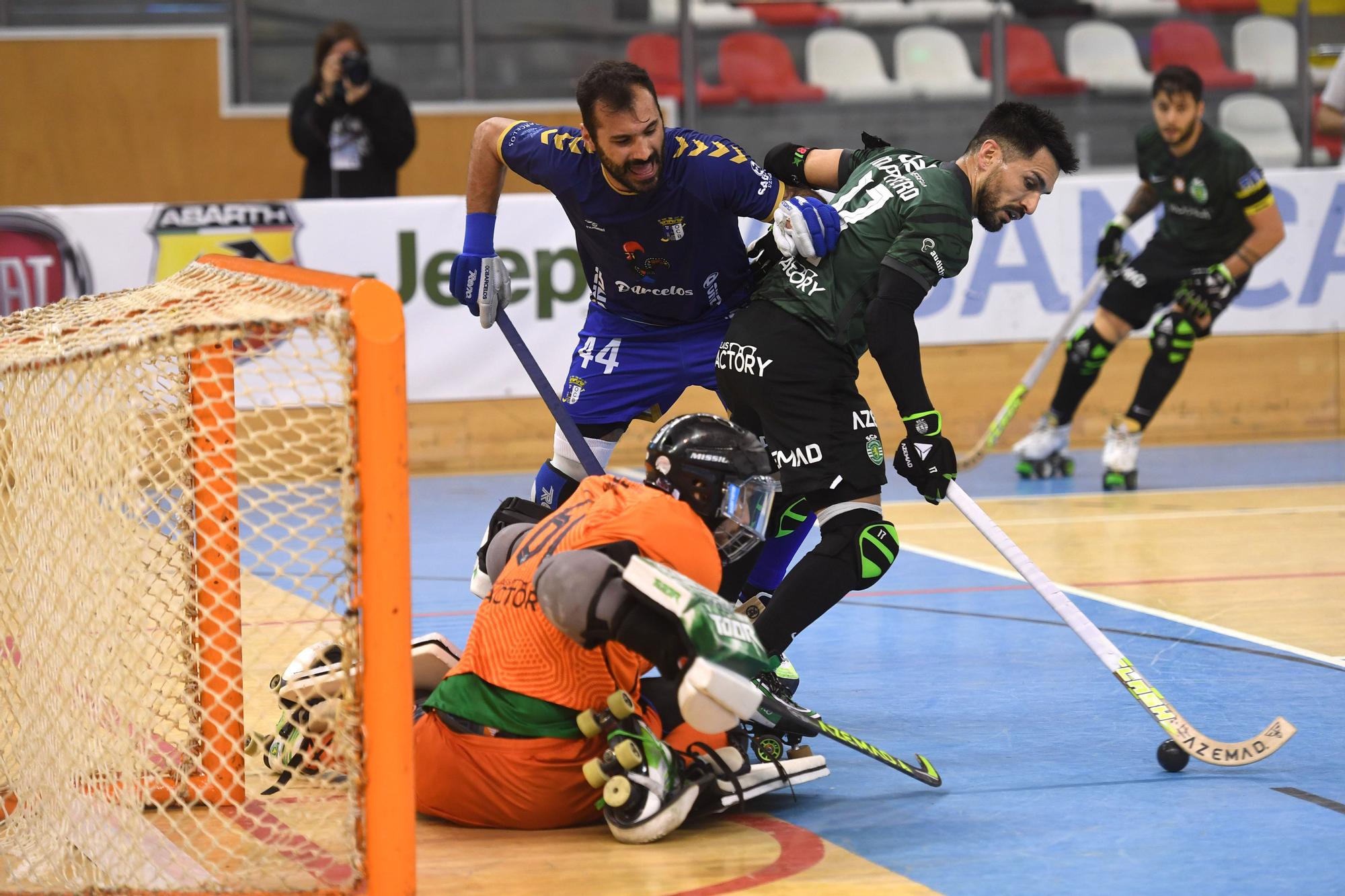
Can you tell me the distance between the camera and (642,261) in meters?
4.80

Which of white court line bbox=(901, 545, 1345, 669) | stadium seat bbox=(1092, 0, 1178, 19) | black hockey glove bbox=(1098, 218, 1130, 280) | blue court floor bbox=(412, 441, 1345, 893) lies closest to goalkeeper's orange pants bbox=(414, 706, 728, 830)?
blue court floor bbox=(412, 441, 1345, 893)

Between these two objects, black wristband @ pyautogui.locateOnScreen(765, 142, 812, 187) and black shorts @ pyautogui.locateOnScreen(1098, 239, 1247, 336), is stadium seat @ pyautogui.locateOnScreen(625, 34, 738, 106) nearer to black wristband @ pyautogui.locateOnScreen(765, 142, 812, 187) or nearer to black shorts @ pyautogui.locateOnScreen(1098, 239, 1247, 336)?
black shorts @ pyautogui.locateOnScreen(1098, 239, 1247, 336)

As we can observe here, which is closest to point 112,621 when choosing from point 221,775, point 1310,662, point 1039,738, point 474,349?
point 221,775

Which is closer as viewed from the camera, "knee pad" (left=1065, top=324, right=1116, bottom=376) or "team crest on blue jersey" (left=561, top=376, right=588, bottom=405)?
"team crest on blue jersey" (left=561, top=376, right=588, bottom=405)

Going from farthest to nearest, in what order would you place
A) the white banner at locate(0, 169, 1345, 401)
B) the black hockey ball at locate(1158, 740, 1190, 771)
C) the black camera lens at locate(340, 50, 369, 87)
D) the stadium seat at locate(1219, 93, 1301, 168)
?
the stadium seat at locate(1219, 93, 1301, 168)
the black camera lens at locate(340, 50, 369, 87)
the white banner at locate(0, 169, 1345, 401)
the black hockey ball at locate(1158, 740, 1190, 771)

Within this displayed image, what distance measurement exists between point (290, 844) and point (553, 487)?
184 cm

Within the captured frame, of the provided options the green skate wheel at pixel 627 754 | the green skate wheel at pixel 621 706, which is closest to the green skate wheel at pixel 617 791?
the green skate wheel at pixel 627 754

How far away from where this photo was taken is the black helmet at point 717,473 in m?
3.39

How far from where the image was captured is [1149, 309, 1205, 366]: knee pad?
28.4 feet

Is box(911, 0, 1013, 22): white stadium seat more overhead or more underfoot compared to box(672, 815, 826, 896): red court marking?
more overhead

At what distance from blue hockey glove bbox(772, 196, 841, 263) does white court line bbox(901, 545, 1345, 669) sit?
2.07 metres

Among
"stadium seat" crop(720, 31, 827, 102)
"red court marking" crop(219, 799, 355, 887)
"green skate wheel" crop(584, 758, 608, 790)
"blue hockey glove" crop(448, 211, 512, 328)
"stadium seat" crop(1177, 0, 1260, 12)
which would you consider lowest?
"red court marking" crop(219, 799, 355, 887)

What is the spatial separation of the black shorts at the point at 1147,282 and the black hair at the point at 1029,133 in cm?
484

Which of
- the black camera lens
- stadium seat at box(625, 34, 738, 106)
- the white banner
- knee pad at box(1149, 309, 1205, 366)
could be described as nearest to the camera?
knee pad at box(1149, 309, 1205, 366)
